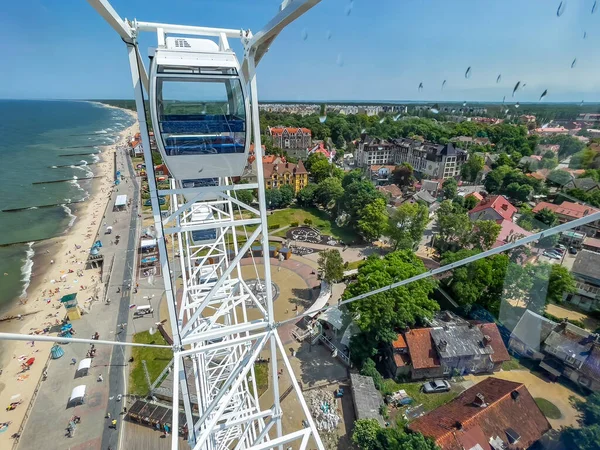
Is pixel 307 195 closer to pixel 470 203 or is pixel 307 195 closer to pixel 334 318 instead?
pixel 470 203

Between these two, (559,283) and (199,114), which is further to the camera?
(559,283)

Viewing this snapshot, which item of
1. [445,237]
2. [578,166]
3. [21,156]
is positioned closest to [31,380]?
[578,166]

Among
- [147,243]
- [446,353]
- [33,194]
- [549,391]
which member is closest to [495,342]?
[549,391]

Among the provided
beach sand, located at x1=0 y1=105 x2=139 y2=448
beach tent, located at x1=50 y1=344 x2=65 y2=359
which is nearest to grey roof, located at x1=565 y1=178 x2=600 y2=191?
beach sand, located at x1=0 y1=105 x2=139 y2=448

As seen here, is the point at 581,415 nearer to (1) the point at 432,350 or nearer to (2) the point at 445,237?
(1) the point at 432,350

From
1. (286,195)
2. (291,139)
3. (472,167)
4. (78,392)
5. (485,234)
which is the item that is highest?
(291,139)

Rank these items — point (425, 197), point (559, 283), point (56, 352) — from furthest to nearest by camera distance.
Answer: point (425, 197), point (56, 352), point (559, 283)
